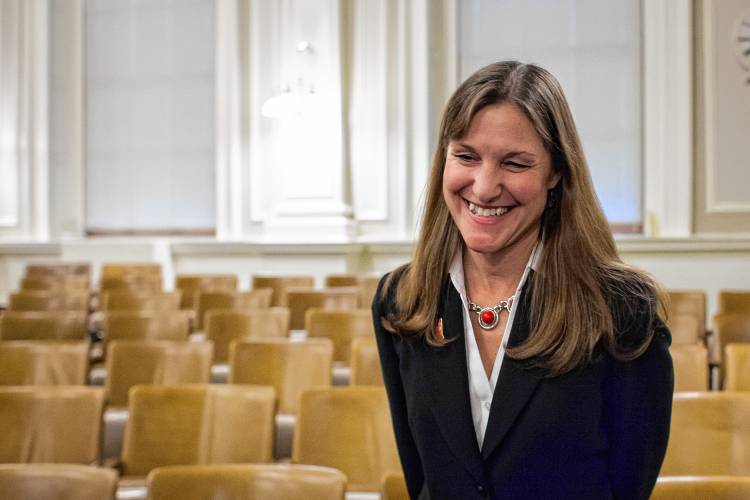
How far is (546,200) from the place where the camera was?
1.28 metres

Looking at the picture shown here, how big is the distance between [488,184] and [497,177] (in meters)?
0.02

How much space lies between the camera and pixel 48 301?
6449 millimetres

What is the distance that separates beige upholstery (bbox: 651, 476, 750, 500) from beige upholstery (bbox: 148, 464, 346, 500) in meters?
0.70

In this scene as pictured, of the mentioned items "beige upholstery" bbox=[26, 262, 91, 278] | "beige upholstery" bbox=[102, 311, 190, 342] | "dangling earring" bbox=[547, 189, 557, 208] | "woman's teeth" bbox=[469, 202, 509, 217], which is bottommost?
"beige upholstery" bbox=[102, 311, 190, 342]

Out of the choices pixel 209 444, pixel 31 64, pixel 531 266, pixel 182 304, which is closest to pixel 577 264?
pixel 531 266

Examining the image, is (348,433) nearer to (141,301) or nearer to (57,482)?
(57,482)

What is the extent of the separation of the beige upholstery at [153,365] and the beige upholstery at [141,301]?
2048mm

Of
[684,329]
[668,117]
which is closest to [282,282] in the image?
[684,329]

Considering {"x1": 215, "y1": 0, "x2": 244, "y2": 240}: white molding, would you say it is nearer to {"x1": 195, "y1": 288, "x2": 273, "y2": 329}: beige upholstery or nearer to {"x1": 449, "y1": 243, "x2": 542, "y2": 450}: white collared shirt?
{"x1": 195, "y1": 288, "x2": 273, "y2": 329}: beige upholstery

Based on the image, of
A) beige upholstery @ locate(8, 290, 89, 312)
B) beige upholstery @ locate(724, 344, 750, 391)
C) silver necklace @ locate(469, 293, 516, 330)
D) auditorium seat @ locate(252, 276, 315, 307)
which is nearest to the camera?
silver necklace @ locate(469, 293, 516, 330)

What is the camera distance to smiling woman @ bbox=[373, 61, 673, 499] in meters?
1.21

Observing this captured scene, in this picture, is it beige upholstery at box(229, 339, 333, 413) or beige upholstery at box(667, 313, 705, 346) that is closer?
beige upholstery at box(229, 339, 333, 413)

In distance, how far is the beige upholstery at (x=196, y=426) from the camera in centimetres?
296

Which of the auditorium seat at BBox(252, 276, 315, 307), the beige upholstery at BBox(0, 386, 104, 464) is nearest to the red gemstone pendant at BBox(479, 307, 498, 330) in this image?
the beige upholstery at BBox(0, 386, 104, 464)
